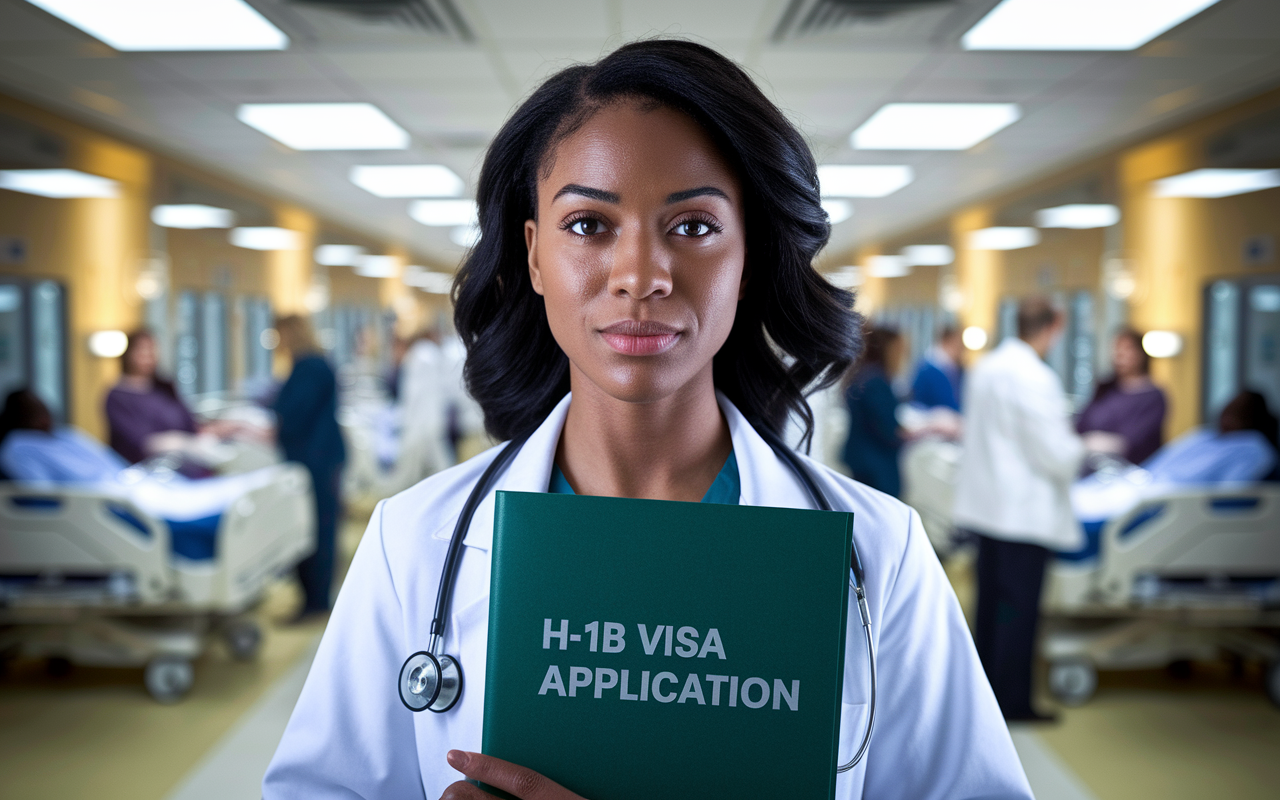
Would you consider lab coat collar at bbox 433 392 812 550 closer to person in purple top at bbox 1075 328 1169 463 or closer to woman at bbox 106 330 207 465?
woman at bbox 106 330 207 465

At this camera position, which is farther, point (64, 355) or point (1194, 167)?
point (64, 355)

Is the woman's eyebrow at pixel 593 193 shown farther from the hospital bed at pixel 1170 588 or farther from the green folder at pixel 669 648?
the hospital bed at pixel 1170 588

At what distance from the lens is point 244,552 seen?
12.5ft

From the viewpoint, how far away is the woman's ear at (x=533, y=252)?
95 centimetres

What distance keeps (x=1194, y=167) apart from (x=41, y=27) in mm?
6013

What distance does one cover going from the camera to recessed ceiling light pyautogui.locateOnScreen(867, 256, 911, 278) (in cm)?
1314

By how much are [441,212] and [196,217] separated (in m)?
2.30

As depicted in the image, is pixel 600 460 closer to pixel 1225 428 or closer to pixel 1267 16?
pixel 1267 16

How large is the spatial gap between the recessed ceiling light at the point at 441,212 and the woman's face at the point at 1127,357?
5300 millimetres

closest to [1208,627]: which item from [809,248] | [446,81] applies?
[809,248]

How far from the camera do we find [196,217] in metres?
8.28

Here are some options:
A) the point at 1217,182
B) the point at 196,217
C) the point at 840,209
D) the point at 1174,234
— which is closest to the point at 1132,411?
the point at 1174,234

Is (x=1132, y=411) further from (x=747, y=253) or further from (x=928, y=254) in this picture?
(x=928, y=254)

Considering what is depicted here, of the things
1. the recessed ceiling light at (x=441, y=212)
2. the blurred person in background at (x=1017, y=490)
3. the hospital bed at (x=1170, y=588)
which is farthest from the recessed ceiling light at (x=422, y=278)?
the hospital bed at (x=1170, y=588)
